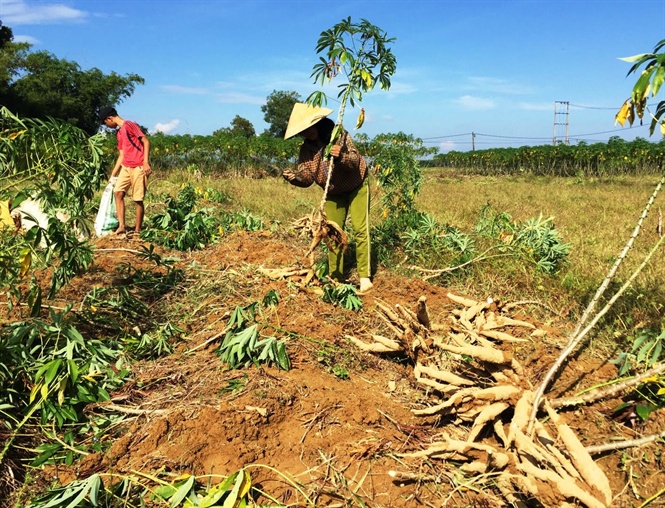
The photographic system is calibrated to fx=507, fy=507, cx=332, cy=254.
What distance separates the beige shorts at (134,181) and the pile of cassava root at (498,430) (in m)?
4.34

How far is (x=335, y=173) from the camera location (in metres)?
4.41

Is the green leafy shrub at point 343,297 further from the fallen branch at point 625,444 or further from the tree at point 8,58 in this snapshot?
the tree at point 8,58

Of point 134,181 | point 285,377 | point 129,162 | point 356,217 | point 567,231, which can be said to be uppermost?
point 129,162

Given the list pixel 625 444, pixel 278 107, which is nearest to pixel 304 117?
pixel 625 444

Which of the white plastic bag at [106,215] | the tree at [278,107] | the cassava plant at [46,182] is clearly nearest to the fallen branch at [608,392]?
the cassava plant at [46,182]

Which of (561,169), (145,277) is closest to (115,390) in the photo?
(145,277)

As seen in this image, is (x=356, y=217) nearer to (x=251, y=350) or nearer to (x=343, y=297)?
(x=343, y=297)

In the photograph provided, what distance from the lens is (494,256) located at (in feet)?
16.7

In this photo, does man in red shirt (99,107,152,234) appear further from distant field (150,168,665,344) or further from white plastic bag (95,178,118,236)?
distant field (150,168,665,344)

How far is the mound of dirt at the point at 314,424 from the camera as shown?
2.17 metres

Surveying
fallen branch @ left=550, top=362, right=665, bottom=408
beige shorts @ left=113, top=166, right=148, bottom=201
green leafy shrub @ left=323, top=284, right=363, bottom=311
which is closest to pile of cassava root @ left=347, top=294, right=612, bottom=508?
fallen branch @ left=550, top=362, right=665, bottom=408

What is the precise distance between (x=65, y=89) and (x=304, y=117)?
3079cm

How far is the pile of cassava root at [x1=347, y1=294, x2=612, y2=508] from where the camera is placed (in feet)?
6.28

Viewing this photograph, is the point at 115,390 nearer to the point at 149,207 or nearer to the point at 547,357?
the point at 547,357
